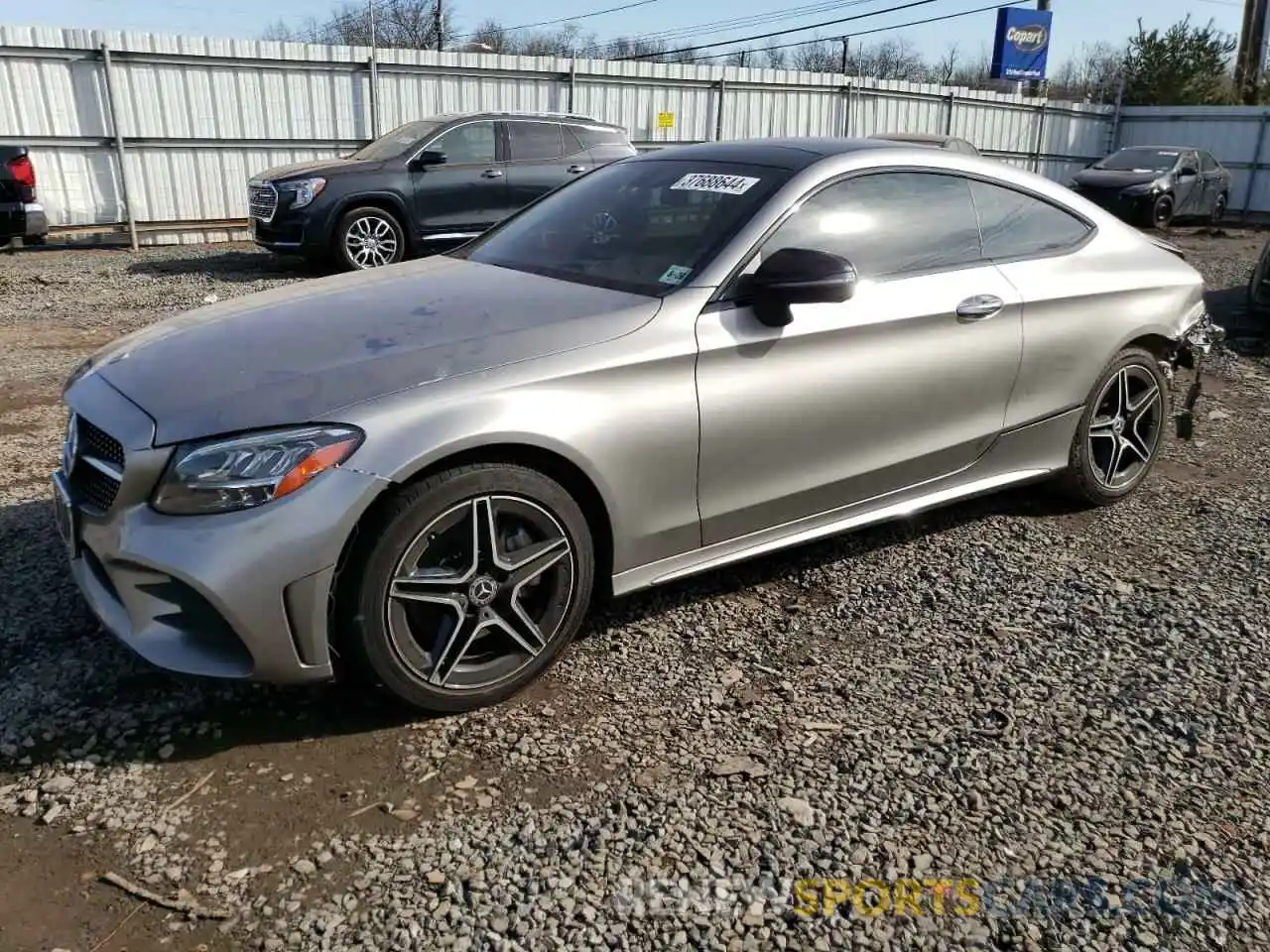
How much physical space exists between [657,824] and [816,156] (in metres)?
2.37

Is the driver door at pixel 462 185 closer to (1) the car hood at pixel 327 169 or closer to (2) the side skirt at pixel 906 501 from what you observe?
(1) the car hood at pixel 327 169

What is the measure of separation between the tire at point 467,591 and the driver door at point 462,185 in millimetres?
8867

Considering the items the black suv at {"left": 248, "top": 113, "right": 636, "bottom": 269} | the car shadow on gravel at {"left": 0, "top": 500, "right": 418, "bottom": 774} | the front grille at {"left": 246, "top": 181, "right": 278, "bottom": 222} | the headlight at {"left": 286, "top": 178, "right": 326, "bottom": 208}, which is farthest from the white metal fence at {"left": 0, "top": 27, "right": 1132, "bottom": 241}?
the car shadow on gravel at {"left": 0, "top": 500, "right": 418, "bottom": 774}

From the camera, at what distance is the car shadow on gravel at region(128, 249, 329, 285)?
36.9 feet

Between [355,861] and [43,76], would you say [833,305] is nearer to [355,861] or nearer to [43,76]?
[355,861]

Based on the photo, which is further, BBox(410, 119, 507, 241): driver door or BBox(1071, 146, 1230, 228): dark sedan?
BBox(1071, 146, 1230, 228): dark sedan

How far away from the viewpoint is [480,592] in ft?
9.28

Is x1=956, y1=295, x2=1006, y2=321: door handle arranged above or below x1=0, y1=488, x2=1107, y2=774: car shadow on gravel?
above

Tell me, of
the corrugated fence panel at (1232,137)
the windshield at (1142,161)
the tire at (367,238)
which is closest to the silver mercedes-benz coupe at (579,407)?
the tire at (367,238)

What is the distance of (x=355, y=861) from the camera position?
2.36m

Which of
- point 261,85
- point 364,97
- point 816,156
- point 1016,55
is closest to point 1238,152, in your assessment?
point 1016,55

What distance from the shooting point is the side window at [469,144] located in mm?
11250

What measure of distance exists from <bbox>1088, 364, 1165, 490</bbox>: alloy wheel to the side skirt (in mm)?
258

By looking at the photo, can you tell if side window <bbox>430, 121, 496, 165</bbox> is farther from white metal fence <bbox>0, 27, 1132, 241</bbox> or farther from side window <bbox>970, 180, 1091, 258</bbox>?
side window <bbox>970, 180, 1091, 258</bbox>
